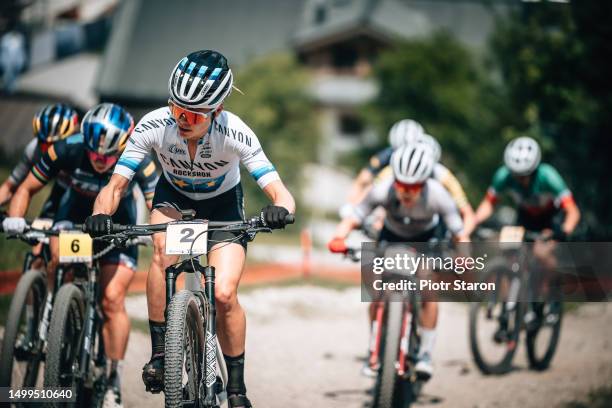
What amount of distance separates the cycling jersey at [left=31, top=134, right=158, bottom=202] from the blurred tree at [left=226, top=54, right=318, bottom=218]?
2305 cm

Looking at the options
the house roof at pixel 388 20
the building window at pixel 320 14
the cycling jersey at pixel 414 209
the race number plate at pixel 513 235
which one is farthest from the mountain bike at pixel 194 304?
the building window at pixel 320 14

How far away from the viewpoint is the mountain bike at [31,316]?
5.44 m

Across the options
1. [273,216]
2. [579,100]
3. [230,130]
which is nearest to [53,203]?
[230,130]

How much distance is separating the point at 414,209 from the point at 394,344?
4.89 feet

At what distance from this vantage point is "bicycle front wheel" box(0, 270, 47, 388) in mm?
5191

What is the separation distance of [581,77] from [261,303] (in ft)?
33.6

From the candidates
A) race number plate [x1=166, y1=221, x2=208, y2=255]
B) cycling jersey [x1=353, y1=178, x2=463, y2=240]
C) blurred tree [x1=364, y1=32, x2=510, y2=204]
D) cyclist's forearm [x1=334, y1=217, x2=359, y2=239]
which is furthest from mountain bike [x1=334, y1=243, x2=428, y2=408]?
blurred tree [x1=364, y1=32, x2=510, y2=204]

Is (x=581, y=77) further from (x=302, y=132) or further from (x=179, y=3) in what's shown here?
(x=179, y=3)

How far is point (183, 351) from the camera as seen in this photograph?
14.5ft

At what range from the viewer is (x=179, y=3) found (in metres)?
45.8

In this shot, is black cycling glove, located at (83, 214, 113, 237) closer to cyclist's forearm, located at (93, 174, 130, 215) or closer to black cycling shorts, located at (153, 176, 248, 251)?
cyclist's forearm, located at (93, 174, 130, 215)

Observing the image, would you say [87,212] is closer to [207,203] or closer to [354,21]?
[207,203]

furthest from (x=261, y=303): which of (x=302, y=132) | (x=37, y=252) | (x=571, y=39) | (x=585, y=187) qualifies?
(x=302, y=132)

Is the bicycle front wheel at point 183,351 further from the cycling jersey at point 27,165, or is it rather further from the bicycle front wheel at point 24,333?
the cycling jersey at point 27,165
